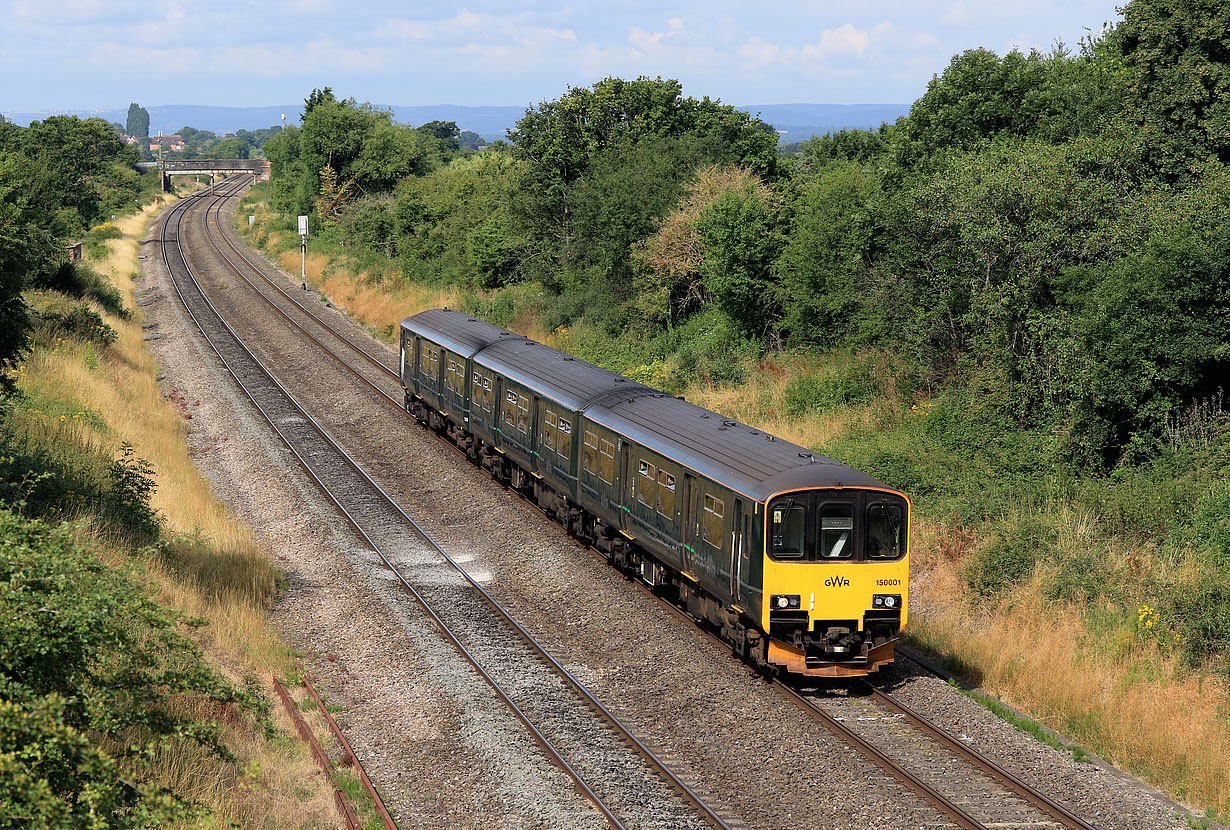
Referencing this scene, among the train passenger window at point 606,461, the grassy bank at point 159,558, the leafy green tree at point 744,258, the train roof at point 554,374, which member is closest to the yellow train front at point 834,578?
the train passenger window at point 606,461

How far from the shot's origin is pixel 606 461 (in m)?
19.5

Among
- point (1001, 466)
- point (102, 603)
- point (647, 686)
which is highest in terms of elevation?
point (102, 603)

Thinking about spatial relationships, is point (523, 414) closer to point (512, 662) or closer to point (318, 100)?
point (512, 662)

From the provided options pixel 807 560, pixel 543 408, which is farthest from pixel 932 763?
pixel 543 408

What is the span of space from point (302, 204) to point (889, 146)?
55.9 meters

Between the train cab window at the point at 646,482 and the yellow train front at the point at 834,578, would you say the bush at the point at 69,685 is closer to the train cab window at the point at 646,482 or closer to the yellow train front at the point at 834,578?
the yellow train front at the point at 834,578

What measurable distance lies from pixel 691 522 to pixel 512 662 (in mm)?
3323

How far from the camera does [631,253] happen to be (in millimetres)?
38250

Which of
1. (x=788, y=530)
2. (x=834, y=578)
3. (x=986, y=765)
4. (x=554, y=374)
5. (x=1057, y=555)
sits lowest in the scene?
(x=986, y=765)

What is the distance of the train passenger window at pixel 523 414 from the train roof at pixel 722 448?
10.2 feet

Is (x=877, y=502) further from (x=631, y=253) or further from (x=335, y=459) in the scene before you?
(x=631, y=253)

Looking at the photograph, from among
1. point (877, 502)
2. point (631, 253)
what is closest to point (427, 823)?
point (877, 502)

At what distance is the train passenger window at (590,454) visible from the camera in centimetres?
1994

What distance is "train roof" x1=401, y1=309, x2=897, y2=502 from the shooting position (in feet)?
49.3
